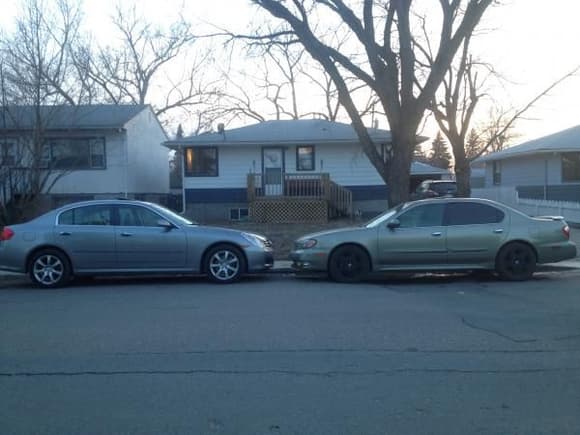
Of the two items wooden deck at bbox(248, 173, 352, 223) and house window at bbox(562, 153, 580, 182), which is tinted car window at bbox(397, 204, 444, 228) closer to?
wooden deck at bbox(248, 173, 352, 223)

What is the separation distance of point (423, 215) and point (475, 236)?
1.01 m

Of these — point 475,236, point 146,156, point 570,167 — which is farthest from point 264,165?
point 475,236

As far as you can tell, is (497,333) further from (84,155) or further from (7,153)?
(84,155)

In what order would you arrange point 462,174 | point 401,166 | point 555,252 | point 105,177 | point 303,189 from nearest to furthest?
1. point 555,252
2. point 401,166
3. point 462,174
4. point 303,189
5. point 105,177

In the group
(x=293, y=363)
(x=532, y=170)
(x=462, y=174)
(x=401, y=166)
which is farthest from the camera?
(x=532, y=170)

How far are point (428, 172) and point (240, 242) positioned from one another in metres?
29.5

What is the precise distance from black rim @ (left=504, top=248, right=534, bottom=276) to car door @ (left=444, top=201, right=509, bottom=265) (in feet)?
0.86

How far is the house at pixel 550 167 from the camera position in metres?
26.9

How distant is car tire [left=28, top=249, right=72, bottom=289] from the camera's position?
11.1 metres

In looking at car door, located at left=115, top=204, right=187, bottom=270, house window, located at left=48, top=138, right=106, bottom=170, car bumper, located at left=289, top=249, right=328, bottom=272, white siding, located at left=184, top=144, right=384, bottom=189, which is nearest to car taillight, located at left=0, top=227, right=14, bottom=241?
car door, located at left=115, top=204, right=187, bottom=270

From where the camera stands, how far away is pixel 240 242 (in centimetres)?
1119

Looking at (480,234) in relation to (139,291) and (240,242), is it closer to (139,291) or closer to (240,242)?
(240,242)

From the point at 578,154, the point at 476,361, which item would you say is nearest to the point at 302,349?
the point at 476,361

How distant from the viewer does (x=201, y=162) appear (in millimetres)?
25438
